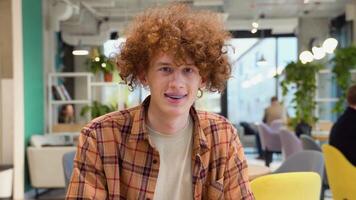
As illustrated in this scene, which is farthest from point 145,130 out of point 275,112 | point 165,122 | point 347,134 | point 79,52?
point 275,112

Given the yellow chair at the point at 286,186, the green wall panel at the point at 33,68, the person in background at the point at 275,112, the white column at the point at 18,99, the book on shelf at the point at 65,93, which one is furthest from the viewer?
the person in background at the point at 275,112

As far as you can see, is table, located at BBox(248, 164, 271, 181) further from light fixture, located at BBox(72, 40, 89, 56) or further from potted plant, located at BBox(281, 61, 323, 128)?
light fixture, located at BBox(72, 40, 89, 56)

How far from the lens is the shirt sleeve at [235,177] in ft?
5.22

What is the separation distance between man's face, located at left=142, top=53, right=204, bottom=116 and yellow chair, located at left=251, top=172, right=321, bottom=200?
815 mm

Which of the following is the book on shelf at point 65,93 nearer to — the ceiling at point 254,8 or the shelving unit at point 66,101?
the shelving unit at point 66,101

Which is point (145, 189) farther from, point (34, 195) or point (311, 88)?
point (311, 88)

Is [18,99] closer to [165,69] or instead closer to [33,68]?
[33,68]

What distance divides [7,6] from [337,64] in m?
4.69

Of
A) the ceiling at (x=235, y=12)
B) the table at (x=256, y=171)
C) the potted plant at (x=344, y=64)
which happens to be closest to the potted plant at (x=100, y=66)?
the ceiling at (x=235, y=12)

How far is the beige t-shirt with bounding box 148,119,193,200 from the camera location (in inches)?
60.6

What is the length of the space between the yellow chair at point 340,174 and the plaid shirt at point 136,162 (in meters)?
2.08

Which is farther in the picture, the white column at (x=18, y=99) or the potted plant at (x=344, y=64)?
the potted plant at (x=344, y=64)

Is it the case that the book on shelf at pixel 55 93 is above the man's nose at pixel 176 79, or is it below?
below

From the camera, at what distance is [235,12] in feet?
30.8
